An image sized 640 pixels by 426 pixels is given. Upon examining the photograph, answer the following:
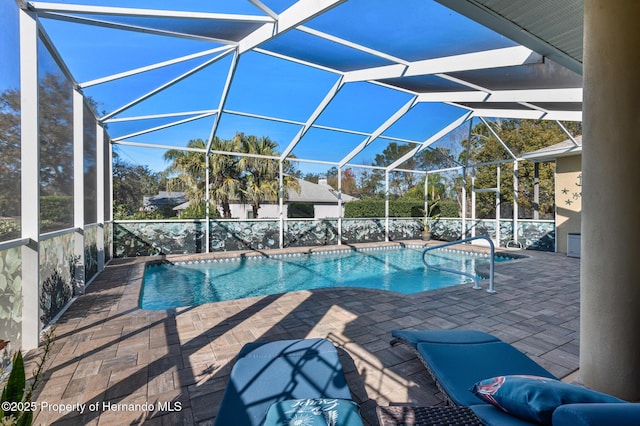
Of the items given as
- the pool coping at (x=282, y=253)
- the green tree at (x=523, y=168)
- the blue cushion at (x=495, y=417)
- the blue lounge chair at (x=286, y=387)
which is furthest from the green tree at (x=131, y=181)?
the green tree at (x=523, y=168)

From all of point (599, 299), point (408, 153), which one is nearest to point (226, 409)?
point (599, 299)

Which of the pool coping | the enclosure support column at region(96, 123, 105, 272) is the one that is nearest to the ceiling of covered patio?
the enclosure support column at region(96, 123, 105, 272)

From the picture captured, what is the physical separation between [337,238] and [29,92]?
36.9 ft

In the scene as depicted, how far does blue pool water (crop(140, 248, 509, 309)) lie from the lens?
25.5 feet

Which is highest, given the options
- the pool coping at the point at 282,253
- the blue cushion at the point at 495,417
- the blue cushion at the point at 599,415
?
the blue cushion at the point at 599,415

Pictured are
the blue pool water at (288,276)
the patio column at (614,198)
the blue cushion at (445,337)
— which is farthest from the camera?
the blue pool water at (288,276)

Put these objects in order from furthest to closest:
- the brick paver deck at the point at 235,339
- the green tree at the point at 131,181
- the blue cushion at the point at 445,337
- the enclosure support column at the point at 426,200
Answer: the green tree at the point at 131,181
the enclosure support column at the point at 426,200
the blue cushion at the point at 445,337
the brick paver deck at the point at 235,339

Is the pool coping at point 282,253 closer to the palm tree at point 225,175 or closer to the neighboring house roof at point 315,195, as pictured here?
the palm tree at point 225,175

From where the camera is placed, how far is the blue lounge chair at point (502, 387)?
1.15 meters

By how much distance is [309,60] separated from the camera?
678 cm

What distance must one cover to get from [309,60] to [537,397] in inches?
277

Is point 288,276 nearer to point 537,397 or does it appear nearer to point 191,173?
point 537,397

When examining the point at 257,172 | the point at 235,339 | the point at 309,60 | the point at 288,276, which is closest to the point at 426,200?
the point at 288,276

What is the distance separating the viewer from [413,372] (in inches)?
119
